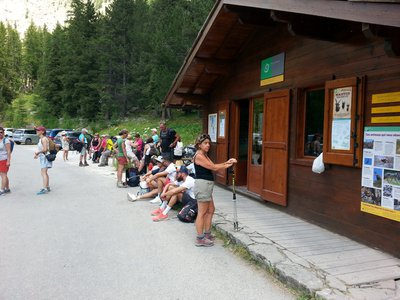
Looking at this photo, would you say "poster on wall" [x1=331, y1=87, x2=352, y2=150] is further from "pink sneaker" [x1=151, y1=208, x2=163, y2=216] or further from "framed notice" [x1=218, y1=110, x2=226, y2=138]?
"framed notice" [x1=218, y1=110, x2=226, y2=138]

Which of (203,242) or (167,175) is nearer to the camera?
(203,242)

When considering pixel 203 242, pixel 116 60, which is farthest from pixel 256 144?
pixel 116 60

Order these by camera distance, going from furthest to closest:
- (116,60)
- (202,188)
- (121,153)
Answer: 1. (116,60)
2. (121,153)
3. (202,188)

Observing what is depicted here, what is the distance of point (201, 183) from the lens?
5.05m

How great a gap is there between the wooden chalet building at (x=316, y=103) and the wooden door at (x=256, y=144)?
2 cm

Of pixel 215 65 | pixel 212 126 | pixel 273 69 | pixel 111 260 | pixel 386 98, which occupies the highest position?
pixel 215 65

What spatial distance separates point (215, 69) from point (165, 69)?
17.9 m

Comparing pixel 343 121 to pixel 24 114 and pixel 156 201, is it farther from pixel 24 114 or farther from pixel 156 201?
pixel 24 114

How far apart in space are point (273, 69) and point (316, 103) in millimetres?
1439

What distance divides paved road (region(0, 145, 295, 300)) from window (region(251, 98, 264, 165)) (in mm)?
2720

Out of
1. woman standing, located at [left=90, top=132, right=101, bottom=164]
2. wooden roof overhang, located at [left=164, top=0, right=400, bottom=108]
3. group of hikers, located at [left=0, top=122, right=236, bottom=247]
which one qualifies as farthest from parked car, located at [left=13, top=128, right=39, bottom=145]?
wooden roof overhang, located at [left=164, top=0, right=400, bottom=108]

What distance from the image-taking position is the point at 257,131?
8.27 meters

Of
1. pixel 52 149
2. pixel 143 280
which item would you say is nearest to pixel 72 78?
pixel 52 149

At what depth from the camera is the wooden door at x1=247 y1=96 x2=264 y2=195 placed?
8047 millimetres
